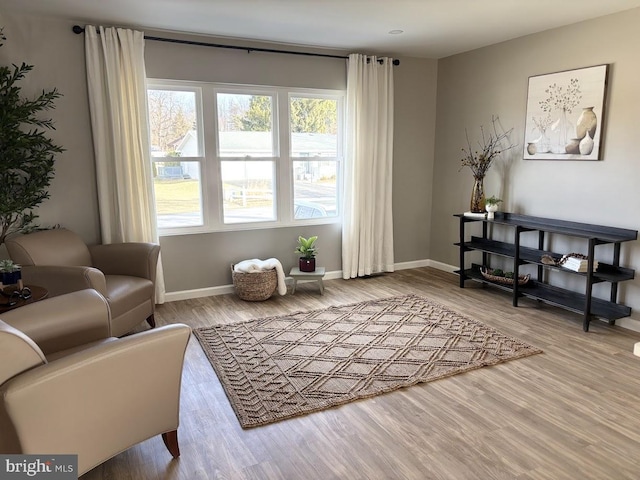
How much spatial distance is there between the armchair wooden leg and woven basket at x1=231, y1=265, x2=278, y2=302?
232cm

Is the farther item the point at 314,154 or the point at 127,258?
the point at 314,154

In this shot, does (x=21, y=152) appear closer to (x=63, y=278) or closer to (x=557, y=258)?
(x=63, y=278)

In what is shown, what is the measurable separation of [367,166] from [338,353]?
98.3 inches

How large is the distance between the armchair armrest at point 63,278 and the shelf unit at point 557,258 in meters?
3.45

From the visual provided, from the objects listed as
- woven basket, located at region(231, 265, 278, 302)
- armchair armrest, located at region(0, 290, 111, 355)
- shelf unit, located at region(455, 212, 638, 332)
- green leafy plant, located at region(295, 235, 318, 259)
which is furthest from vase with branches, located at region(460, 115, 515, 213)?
armchair armrest, located at region(0, 290, 111, 355)

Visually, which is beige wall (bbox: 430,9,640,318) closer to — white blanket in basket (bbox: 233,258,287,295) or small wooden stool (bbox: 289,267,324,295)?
small wooden stool (bbox: 289,267,324,295)

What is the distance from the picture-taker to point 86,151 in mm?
4012

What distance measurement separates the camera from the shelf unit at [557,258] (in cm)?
360

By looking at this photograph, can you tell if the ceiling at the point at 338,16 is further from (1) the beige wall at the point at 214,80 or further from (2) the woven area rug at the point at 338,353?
(2) the woven area rug at the point at 338,353

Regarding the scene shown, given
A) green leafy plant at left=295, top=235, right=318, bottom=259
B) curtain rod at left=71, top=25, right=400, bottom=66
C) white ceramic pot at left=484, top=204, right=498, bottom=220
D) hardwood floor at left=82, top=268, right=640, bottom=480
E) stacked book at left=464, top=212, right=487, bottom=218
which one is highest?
curtain rod at left=71, top=25, right=400, bottom=66

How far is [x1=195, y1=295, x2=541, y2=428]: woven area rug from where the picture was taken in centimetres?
277

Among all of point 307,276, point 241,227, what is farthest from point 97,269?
point 307,276

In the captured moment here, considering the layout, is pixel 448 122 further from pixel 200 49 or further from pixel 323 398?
pixel 323 398

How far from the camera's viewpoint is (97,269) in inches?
133
